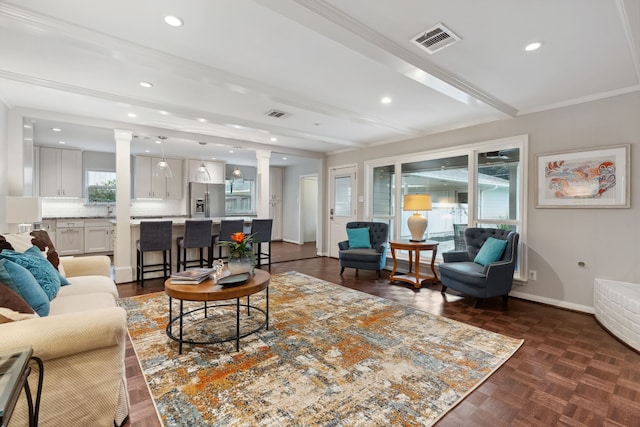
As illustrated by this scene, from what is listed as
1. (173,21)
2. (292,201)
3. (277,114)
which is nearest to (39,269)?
(173,21)

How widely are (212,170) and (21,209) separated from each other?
15.9 ft

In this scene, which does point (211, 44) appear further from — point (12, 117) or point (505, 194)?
point (505, 194)

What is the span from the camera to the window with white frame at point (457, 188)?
4.18 metres

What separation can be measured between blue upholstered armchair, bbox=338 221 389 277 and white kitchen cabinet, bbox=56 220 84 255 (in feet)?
18.9

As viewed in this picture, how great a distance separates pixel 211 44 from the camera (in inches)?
97.5

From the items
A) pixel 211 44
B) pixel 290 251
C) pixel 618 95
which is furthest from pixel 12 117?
pixel 618 95

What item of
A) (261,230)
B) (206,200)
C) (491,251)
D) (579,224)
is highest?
(206,200)

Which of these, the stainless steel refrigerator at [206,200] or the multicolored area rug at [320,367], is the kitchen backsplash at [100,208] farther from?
the multicolored area rug at [320,367]

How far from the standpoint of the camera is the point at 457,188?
4934 millimetres

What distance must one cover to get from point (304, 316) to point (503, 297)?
2.53 meters

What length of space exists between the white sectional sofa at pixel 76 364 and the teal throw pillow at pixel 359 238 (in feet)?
13.4

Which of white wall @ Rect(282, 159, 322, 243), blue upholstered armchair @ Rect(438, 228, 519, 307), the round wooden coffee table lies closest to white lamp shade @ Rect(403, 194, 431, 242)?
blue upholstered armchair @ Rect(438, 228, 519, 307)

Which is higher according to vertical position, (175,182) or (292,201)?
(175,182)

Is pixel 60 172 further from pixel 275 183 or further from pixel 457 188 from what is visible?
pixel 457 188
